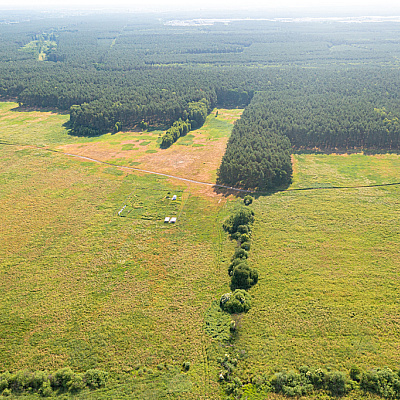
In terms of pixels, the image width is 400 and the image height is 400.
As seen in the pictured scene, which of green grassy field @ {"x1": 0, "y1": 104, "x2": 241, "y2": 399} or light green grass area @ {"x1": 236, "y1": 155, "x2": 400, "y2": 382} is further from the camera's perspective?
light green grass area @ {"x1": 236, "y1": 155, "x2": 400, "y2": 382}

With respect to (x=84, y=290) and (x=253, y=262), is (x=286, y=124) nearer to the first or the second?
(x=253, y=262)

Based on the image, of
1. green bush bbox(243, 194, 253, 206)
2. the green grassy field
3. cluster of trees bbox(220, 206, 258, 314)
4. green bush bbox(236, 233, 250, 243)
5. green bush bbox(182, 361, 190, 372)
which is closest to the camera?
green bush bbox(182, 361, 190, 372)

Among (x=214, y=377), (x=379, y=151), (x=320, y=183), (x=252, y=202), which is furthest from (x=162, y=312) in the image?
(x=379, y=151)

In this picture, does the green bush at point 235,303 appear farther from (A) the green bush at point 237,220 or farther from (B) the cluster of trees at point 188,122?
(B) the cluster of trees at point 188,122

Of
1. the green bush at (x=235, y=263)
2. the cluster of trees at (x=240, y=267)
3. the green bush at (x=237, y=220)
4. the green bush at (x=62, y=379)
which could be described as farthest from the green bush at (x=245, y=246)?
the green bush at (x=62, y=379)

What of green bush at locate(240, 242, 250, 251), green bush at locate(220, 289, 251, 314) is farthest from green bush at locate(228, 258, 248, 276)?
green bush at locate(220, 289, 251, 314)

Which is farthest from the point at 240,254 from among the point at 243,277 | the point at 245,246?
the point at 243,277

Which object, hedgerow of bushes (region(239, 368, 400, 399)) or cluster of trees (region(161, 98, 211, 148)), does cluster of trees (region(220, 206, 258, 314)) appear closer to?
hedgerow of bushes (region(239, 368, 400, 399))
